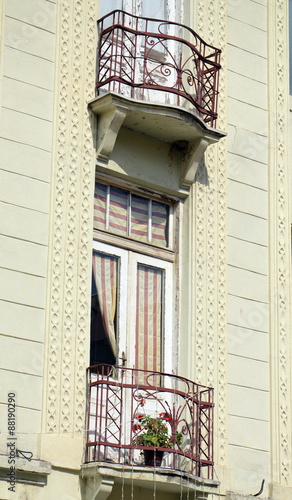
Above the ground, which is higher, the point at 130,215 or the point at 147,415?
the point at 130,215

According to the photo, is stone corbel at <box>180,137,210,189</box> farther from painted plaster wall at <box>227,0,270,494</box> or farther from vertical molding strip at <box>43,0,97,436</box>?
vertical molding strip at <box>43,0,97,436</box>

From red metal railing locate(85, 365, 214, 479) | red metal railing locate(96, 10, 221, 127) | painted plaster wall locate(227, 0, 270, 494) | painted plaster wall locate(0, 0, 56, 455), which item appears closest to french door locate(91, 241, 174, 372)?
red metal railing locate(85, 365, 214, 479)

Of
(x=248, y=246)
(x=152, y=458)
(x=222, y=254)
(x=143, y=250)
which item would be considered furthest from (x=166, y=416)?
(x=248, y=246)

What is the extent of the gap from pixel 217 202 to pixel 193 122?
1351mm

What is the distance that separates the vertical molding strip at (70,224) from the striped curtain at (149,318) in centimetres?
108

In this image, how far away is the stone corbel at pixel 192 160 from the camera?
15.9 metres

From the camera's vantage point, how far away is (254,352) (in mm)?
16078

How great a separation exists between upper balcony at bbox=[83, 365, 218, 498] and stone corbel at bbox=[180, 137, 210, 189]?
2.67 meters

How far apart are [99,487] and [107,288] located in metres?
2.69

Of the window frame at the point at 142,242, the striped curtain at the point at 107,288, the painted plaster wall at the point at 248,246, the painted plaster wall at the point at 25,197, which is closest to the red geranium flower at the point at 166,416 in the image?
the striped curtain at the point at 107,288

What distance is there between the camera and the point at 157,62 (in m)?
16.2

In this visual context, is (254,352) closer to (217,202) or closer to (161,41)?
(217,202)

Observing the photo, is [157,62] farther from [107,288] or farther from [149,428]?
[149,428]

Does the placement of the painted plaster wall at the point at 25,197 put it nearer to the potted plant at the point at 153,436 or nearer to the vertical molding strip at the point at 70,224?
the vertical molding strip at the point at 70,224
